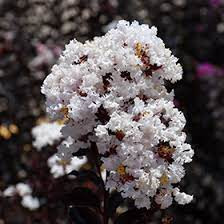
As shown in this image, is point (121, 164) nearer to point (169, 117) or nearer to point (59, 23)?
point (169, 117)

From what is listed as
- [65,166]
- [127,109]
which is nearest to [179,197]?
[127,109]

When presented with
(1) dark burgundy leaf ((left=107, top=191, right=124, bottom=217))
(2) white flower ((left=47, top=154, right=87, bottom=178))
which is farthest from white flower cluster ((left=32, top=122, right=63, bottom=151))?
(1) dark burgundy leaf ((left=107, top=191, right=124, bottom=217))

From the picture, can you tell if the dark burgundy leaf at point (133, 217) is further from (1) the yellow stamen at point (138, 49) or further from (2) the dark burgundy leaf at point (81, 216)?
(1) the yellow stamen at point (138, 49)

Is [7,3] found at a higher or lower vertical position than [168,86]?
higher

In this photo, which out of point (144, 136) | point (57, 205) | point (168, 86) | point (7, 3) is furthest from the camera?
point (7, 3)

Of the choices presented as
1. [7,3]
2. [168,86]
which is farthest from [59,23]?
[168,86]
